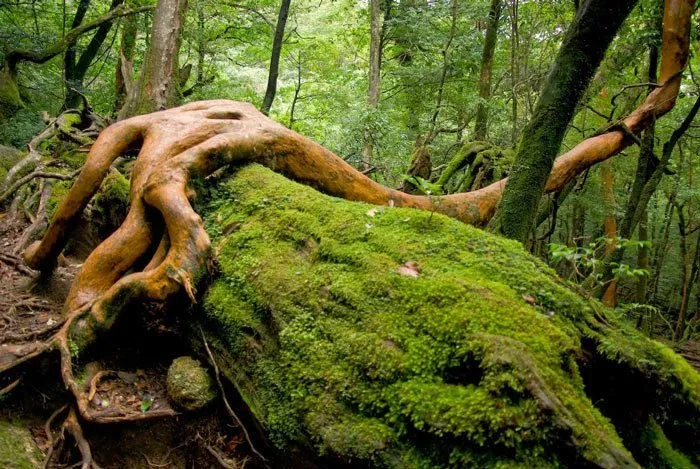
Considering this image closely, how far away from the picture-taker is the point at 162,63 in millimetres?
7156

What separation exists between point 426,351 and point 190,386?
147 centimetres

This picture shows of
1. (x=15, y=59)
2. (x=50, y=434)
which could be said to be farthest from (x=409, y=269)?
(x=15, y=59)

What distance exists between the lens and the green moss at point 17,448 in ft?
7.59

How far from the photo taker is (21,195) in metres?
7.23

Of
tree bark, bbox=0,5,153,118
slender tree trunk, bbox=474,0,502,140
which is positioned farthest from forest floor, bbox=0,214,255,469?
tree bark, bbox=0,5,153,118

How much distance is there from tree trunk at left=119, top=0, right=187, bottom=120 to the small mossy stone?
5433 millimetres

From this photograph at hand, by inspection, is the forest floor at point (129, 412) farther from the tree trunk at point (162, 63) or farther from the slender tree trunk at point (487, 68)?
the slender tree trunk at point (487, 68)

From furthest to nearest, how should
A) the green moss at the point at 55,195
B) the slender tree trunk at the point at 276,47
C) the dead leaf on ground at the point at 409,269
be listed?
1. the slender tree trunk at the point at 276,47
2. the green moss at the point at 55,195
3. the dead leaf on ground at the point at 409,269

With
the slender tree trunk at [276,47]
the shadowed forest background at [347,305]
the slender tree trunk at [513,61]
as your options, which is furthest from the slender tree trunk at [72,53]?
the slender tree trunk at [513,61]

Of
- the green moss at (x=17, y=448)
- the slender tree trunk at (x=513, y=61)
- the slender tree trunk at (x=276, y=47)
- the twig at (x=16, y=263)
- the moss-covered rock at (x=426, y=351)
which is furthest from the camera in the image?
the slender tree trunk at (x=276, y=47)

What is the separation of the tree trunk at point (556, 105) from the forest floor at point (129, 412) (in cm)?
256

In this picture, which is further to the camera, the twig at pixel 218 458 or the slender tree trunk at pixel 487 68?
the slender tree trunk at pixel 487 68

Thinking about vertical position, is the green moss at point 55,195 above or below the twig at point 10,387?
below

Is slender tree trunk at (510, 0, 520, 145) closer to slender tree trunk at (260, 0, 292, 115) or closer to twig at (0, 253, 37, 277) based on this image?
slender tree trunk at (260, 0, 292, 115)
